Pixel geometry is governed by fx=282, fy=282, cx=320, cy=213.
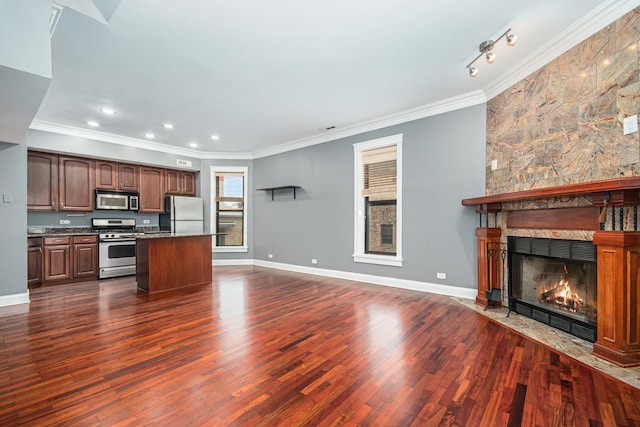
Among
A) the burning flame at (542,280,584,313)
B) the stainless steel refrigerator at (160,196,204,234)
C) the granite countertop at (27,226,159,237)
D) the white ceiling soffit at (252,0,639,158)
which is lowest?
the burning flame at (542,280,584,313)

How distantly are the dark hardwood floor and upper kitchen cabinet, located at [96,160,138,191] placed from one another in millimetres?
2834

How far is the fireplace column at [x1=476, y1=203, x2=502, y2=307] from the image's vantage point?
139 inches

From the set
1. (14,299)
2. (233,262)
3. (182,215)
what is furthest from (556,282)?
(14,299)

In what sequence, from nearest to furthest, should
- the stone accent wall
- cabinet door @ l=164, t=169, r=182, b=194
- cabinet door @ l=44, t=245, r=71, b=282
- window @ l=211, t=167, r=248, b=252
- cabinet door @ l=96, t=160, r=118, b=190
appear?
the stone accent wall < cabinet door @ l=44, t=245, r=71, b=282 < cabinet door @ l=96, t=160, r=118, b=190 < cabinet door @ l=164, t=169, r=182, b=194 < window @ l=211, t=167, r=248, b=252

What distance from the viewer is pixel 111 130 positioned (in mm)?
5301

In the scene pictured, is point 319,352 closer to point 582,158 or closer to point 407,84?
point 582,158

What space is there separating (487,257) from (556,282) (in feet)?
2.31

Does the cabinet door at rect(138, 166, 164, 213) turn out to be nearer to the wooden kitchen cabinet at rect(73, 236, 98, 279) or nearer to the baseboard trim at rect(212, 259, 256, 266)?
the wooden kitchen cabinet at rect(73, 236, 98, 279)

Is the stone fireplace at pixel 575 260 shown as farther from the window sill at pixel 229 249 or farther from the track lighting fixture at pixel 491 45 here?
the window sill at pixel 229 249

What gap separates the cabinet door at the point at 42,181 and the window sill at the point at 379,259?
561cm

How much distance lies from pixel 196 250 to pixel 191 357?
2713mm

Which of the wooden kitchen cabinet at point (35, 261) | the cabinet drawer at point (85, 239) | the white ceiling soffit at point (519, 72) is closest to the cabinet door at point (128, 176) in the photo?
the cabinet drawer at point (85, 239)

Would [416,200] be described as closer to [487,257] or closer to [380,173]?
[380,173]

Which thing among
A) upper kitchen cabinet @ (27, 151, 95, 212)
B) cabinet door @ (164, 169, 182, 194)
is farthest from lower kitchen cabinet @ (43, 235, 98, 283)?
cabinet door @ (164, 169, 182, 194)
